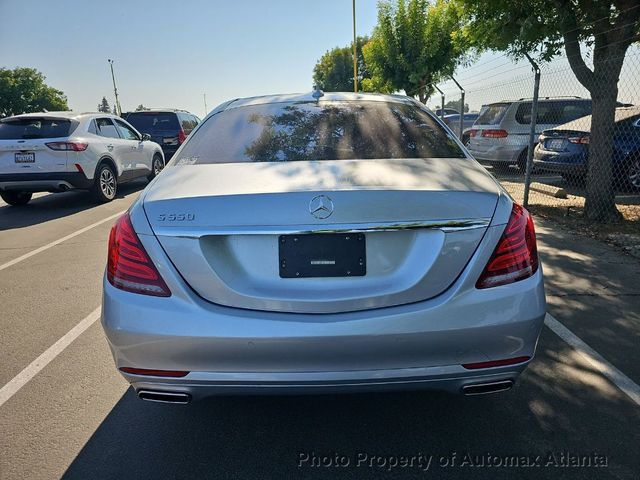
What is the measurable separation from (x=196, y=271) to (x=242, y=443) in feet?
3.17

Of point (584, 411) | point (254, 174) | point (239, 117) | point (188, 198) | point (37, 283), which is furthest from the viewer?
point (37, 283)

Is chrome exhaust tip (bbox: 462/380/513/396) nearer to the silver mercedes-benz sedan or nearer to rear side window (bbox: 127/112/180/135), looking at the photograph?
the silver mercedes-benz sedan

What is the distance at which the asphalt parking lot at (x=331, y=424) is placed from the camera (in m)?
2.18

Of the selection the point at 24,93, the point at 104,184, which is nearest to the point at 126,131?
the point at 104,184

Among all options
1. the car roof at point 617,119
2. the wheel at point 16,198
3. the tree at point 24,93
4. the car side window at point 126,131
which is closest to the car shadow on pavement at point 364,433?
the car roof at point 617,119

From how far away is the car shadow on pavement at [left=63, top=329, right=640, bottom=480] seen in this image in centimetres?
217

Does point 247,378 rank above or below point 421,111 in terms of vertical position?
below

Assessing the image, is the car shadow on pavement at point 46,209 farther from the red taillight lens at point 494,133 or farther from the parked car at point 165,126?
the red taillight lens at point 494,133

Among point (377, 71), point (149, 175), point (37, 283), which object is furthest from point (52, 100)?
point (37, 283)

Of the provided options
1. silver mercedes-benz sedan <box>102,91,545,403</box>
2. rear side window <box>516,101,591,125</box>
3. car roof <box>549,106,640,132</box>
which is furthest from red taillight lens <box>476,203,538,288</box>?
rear side window <box>516,101,591,125</box>

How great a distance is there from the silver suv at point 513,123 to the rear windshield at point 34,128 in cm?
894

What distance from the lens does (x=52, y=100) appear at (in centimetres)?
8325

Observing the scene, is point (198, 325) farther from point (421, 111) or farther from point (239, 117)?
point (421, 111)

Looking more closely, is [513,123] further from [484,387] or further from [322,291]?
[322,291]
